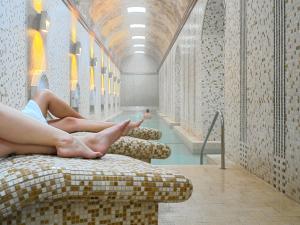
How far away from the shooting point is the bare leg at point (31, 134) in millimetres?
2154

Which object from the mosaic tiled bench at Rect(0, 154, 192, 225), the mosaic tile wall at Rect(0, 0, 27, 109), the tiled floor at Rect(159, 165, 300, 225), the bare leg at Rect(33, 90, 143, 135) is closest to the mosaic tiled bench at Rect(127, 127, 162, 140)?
the tiled floor at Rect(159, 165, 300, 225)

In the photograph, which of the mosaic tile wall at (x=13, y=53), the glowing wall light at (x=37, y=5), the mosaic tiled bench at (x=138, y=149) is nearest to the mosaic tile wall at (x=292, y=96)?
the mosaic tiled bench at (x=138, y=149)

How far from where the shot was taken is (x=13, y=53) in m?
6.24

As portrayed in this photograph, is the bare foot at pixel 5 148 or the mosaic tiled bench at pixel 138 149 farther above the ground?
the bare foot at pixel 5 148

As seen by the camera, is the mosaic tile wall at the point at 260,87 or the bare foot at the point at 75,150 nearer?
the bare foot at the point at 75,150

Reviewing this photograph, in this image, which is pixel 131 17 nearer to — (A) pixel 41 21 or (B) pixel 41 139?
(A) pixel 41 21

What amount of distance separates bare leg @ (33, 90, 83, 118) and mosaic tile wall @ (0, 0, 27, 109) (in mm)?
2328

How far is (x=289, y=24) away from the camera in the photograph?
368cm

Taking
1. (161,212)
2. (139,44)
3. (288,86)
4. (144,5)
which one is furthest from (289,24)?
(139,44)

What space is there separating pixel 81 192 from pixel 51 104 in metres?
1.87

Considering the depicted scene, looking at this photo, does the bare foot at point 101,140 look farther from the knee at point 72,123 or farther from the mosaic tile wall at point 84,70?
the mosaic tile wall at point 84,70

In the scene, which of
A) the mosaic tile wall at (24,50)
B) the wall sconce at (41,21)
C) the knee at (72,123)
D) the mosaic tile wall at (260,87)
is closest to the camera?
the knee at (72,123)

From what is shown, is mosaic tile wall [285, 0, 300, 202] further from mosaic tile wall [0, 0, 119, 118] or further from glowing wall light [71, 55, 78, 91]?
glowing wall light [71, 55, 78, 91]

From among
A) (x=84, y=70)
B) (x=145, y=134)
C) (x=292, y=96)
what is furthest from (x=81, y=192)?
(x=84, y=70)
